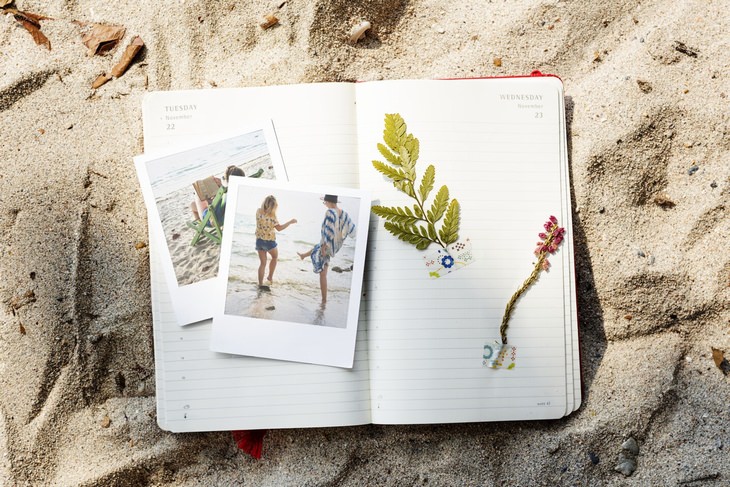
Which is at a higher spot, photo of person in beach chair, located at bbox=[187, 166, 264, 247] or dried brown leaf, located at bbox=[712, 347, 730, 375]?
photo of person in beach chair, located at bbox=[187, 166, 264, 247]

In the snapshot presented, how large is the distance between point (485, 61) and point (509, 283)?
1.44 feet

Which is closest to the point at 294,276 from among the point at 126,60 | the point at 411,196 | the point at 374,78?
the point at 411,196

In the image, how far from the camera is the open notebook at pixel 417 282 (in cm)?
103

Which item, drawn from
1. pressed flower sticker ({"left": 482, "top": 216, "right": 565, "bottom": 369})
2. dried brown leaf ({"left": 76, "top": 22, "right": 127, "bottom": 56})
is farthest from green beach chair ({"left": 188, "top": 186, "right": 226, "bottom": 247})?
pressed flower sticker ({"left": 482, "top": 216, "right": 565, "bottom": 369})

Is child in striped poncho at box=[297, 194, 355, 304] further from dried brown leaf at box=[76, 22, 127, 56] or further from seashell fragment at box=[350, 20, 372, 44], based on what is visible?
dried brown leaf at box=[76, 22, 127, 56]

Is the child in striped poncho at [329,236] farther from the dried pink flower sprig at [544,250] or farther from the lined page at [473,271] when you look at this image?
the dried pink flower sprig at [544,250]

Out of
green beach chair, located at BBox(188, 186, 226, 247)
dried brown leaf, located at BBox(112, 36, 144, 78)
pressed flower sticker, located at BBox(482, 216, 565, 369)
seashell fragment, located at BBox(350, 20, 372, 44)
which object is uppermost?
seashell fragment, located at BBox(350, 20, 372, 44)

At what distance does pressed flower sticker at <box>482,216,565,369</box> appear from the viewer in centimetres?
104

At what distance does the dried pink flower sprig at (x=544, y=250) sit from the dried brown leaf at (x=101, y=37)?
2.93 feet

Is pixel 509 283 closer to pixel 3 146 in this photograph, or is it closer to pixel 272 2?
pixel 272 2

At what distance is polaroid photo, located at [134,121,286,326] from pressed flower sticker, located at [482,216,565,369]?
1.57 ft

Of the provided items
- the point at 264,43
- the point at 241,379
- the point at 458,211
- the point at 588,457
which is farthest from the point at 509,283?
the point at 264,43

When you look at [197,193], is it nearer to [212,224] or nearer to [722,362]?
[212,224]

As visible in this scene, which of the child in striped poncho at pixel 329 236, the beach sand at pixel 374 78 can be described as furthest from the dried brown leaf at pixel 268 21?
the child in striped poncho at pixel 329 236
